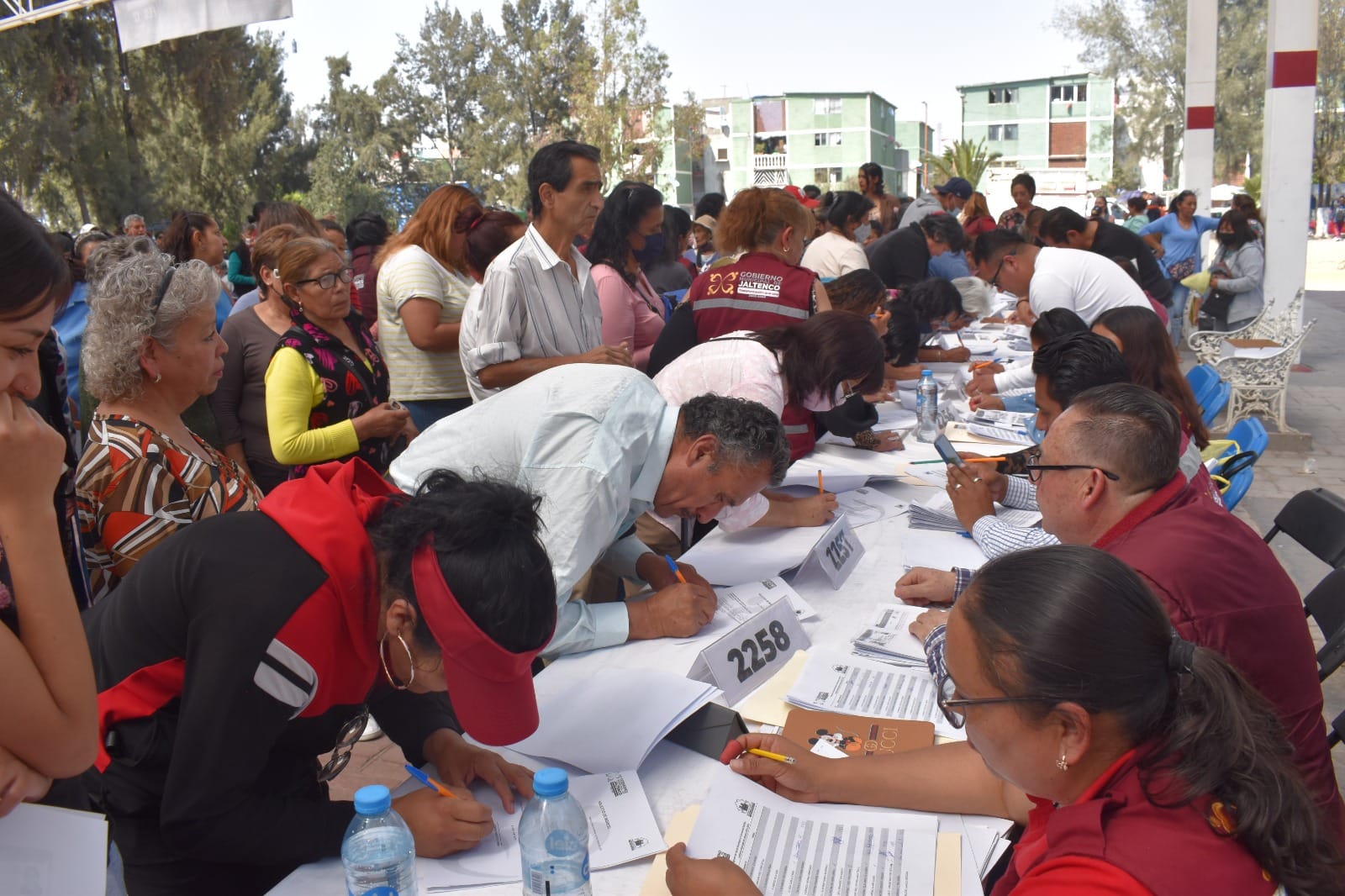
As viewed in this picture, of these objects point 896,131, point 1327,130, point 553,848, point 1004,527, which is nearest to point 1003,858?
point 553,848

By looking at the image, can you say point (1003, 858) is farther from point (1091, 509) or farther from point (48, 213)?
point (48, 213)

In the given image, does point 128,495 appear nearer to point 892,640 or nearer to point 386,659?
point 386,659

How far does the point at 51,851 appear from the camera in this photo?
96 cm

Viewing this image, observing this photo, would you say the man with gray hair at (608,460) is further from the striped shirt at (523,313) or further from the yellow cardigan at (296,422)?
the striped shirt at (523,313)

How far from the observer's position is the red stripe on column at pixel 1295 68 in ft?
23.7

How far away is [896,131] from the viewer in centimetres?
6144

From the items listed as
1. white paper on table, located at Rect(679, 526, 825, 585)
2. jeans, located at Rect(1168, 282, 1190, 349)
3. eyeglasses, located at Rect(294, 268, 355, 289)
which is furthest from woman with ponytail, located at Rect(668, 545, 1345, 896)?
jeans, located at Rect(1168, 282, 1190, 349)

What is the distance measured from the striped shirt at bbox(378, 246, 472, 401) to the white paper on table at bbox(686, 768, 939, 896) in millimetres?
2382

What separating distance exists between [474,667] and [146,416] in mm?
1075

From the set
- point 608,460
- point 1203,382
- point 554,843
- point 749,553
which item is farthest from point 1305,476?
point 554,843

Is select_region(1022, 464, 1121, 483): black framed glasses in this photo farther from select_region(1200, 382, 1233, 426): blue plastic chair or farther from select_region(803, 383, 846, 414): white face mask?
select_region(1200, 382, 1233, 426): blue plastic chair

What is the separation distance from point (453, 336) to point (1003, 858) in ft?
8.62

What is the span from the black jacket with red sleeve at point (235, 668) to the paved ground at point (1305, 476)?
53.3 inches

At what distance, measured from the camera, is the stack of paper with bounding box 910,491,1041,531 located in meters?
2.74
